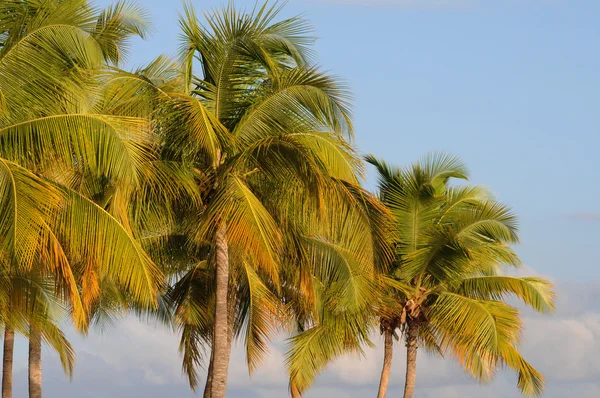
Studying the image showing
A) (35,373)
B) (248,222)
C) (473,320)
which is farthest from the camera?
(473,320)

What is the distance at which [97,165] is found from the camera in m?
17.7

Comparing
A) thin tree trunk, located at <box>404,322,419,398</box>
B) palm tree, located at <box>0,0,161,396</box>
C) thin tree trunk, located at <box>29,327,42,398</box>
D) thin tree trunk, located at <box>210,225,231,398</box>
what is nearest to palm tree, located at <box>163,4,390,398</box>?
thin tree trunk, located at <box>210,225,231,398</box>

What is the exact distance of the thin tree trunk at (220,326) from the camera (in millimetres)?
21172

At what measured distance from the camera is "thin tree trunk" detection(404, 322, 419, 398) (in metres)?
30.8

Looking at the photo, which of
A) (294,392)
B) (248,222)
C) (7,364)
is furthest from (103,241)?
(294,392)

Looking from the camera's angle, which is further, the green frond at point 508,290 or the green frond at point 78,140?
the green frond at point 508,290

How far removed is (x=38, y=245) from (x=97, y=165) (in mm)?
1795

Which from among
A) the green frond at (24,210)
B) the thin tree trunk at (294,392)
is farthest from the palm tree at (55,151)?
the thin tree trunk at (294,392)

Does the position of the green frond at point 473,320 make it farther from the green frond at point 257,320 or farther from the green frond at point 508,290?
the green frond at point 257,320

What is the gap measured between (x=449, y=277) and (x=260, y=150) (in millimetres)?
11000

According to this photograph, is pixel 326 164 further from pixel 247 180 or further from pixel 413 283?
pixel 413 283

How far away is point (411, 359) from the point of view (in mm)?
30891

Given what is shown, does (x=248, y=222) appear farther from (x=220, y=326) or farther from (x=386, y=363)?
(x=386, y=363)

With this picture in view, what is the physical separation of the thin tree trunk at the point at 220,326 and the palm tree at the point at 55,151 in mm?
3510
